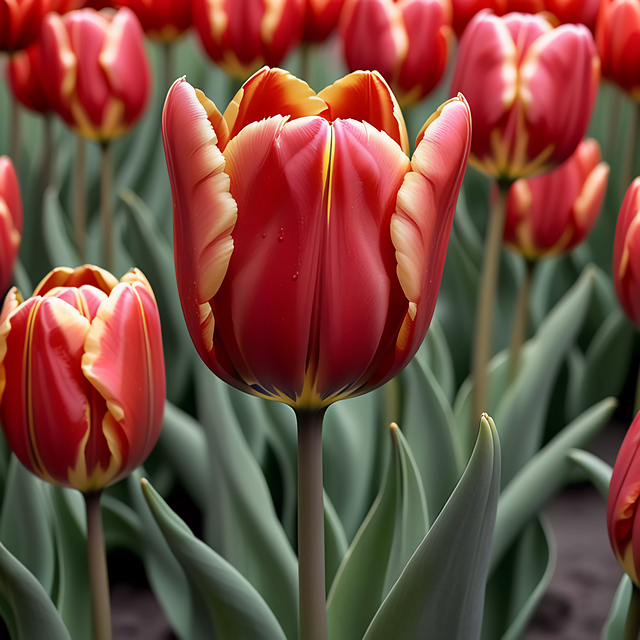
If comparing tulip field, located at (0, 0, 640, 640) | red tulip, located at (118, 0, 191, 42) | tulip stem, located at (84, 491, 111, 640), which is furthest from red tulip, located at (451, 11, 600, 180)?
red tulip, located at (118, 0, 191, 42)

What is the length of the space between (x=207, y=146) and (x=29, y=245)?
925 millimetres

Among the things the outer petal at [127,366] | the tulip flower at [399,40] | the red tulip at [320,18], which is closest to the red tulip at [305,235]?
the outer petal at [127,366]

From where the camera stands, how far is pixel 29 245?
3.83 feet

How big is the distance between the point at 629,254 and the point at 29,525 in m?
0.54

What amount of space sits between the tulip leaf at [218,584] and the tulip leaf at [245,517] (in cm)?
9

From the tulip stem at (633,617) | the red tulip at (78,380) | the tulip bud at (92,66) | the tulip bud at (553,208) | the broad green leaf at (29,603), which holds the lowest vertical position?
the broad green leaf at (29,603)

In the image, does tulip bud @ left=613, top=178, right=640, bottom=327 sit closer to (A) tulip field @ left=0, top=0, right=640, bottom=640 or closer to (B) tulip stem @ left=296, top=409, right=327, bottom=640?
(A) tulip field @ left=0, top=0, right=640, bottom=640

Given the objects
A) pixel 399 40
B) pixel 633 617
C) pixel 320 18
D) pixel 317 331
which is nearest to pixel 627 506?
pixel 633 617

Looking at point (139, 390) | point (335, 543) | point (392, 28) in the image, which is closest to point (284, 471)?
point (335, 543)

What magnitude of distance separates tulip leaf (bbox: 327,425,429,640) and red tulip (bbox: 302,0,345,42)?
2.52ft

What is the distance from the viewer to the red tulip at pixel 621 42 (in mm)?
904

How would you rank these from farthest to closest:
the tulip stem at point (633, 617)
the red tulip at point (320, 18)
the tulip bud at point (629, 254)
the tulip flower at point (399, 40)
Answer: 1. the red tulip at point (320, 18)
2. the tulip flower at point (399, 40)
3. the tulip bud at point (629, 254)
4. the tulip stem at point (633, 617)

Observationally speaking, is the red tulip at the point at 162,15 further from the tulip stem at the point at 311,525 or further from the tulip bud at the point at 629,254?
the tulip stem at the point at 311,525

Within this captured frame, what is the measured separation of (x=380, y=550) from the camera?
591 millimetres
